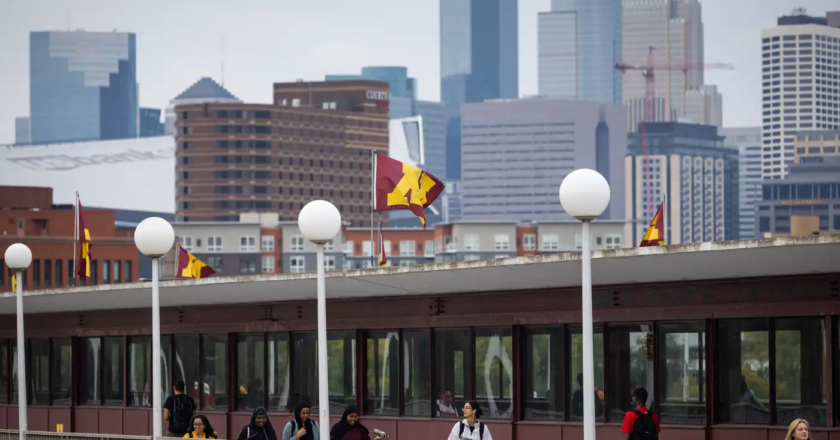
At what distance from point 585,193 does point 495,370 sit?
994cm

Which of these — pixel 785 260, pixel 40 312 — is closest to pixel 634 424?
pixel 785 260

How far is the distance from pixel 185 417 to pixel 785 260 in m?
9.23

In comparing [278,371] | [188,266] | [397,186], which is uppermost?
[397,186]

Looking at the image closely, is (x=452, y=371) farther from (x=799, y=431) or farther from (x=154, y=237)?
(x=799, y=431)

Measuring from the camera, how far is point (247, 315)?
2880 centimetres

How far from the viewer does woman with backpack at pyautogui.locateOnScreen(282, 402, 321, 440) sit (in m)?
18.9

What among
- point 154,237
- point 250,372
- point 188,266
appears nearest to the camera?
point 154,237

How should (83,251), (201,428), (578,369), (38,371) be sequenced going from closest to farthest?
(201,428)
(578,369)
(83,251)
(38,371)

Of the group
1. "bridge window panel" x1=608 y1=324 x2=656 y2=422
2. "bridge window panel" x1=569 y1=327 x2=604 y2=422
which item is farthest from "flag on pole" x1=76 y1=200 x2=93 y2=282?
"bridge window panel" x1=608 y1=324 x2=656 y2=422

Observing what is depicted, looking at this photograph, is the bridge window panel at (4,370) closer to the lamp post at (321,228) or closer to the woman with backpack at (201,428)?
the woman with backpack at (201,428)

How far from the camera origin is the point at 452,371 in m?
25.2

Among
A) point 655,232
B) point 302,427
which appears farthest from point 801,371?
point 655,232

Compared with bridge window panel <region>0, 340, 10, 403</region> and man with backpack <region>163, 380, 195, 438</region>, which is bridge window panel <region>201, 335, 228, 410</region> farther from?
bridge window panel <region>0, 340, 10, 403</region>

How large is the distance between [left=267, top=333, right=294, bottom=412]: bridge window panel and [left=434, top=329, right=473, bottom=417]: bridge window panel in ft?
12.3
